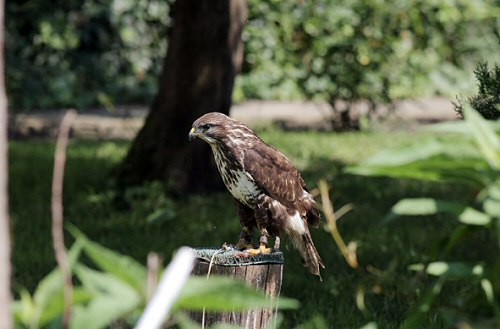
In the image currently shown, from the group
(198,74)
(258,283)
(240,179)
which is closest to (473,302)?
(258,283)

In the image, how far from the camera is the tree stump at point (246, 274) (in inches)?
150

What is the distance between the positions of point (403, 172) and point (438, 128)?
0.16 m

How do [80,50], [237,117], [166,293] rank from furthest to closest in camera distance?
1. [237,117]
2. [80,50]
3. [166,293]

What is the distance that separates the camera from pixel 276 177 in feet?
14.5

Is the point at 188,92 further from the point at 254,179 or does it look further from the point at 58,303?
the point at 58,303

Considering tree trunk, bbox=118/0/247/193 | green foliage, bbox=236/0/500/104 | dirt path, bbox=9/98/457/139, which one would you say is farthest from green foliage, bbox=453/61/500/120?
dirt path, bbox=9/98/457/139

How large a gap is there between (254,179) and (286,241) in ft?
2.09

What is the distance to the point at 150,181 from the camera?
27.2 feet

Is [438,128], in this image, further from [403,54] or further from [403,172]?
[403,54]

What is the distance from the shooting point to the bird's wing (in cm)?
431

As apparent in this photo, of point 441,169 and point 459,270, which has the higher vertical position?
point 441,169

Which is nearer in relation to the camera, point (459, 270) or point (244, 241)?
point (459, 270)

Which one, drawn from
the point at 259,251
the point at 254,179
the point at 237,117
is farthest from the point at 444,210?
the point at 237,117

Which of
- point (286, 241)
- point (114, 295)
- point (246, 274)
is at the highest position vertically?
point (114, 295)
